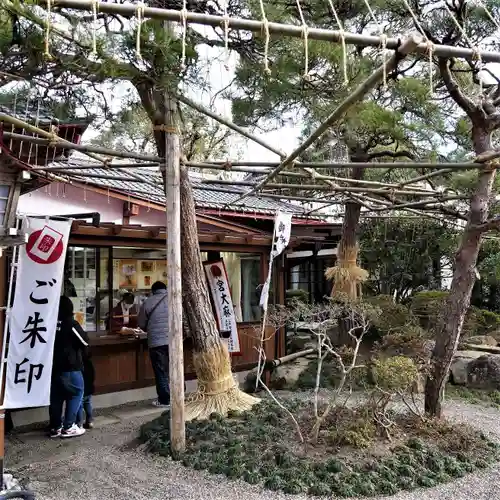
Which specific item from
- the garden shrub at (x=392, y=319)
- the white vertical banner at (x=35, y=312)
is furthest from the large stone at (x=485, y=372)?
the white vertical banner at (x=35, y=312)

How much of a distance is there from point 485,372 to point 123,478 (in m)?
6.63

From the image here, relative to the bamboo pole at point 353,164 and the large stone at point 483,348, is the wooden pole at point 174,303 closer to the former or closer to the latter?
the bamboo pole at point 353,164

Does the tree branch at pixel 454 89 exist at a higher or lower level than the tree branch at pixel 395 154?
lower

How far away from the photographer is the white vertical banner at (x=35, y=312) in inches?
218

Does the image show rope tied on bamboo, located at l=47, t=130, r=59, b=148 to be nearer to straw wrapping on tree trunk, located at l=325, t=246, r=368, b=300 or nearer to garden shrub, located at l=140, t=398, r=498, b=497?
garden shrub, located at l=140, t=398, r=498, b=497

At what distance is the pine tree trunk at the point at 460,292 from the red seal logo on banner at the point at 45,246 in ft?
15.1

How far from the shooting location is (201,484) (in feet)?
16.3

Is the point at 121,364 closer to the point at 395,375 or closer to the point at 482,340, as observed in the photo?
the point at 395,375

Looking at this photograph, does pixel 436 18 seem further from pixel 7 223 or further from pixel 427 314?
pixel 427 314

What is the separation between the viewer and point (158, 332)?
799 cm

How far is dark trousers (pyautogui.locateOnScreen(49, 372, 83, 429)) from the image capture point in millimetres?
6539

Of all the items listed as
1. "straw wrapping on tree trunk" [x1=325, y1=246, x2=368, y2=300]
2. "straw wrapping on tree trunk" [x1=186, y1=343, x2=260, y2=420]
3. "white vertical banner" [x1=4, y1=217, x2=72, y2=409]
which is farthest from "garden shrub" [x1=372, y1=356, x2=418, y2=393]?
"straw wrapping on tree trunk" [x1=325, y1=246, x2=368, y2=300]

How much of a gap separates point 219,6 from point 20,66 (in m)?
2.26

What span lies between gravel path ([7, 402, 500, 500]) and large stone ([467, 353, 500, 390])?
2726mm
